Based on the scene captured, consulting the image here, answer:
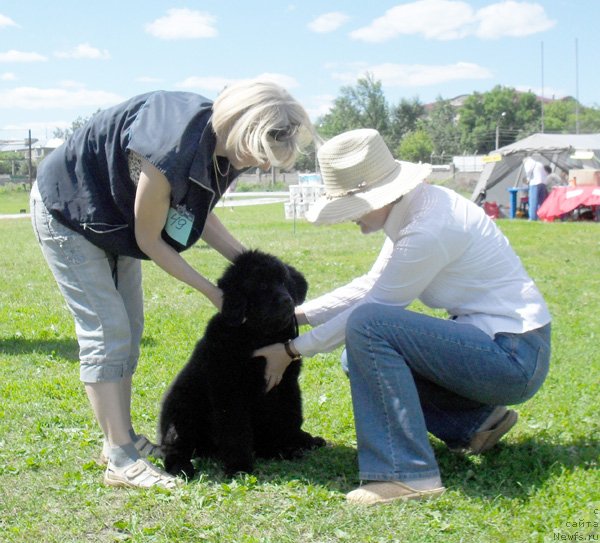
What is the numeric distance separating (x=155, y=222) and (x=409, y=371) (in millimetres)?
1184

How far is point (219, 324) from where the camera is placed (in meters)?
3.44

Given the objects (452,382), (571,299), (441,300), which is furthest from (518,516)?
(571,299)

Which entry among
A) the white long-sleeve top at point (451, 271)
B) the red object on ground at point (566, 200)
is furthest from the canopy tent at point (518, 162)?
the white long-sleeve top at point (451, 271)

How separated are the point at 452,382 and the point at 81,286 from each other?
1630 millimetres

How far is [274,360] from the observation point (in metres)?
3.34

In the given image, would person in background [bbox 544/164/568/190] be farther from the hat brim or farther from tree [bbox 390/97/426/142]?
tree [bbox 390/97/426/142]

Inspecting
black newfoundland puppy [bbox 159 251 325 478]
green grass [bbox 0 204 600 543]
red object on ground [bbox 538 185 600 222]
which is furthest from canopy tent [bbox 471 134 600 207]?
black newfoundland puppy [bbox 159 251 325 478]

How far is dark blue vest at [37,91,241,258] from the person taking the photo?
9.42ft

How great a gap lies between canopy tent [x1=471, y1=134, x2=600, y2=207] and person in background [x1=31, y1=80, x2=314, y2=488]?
1986cm

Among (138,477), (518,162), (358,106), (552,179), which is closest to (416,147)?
(358,106)

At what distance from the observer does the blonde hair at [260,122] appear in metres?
2.81

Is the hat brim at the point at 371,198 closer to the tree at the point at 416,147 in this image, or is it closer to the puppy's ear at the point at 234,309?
the puppy's ear at the point at 234,309

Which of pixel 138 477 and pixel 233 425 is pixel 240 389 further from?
pixel 138 477

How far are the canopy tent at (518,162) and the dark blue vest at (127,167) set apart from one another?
19879 millimetres
